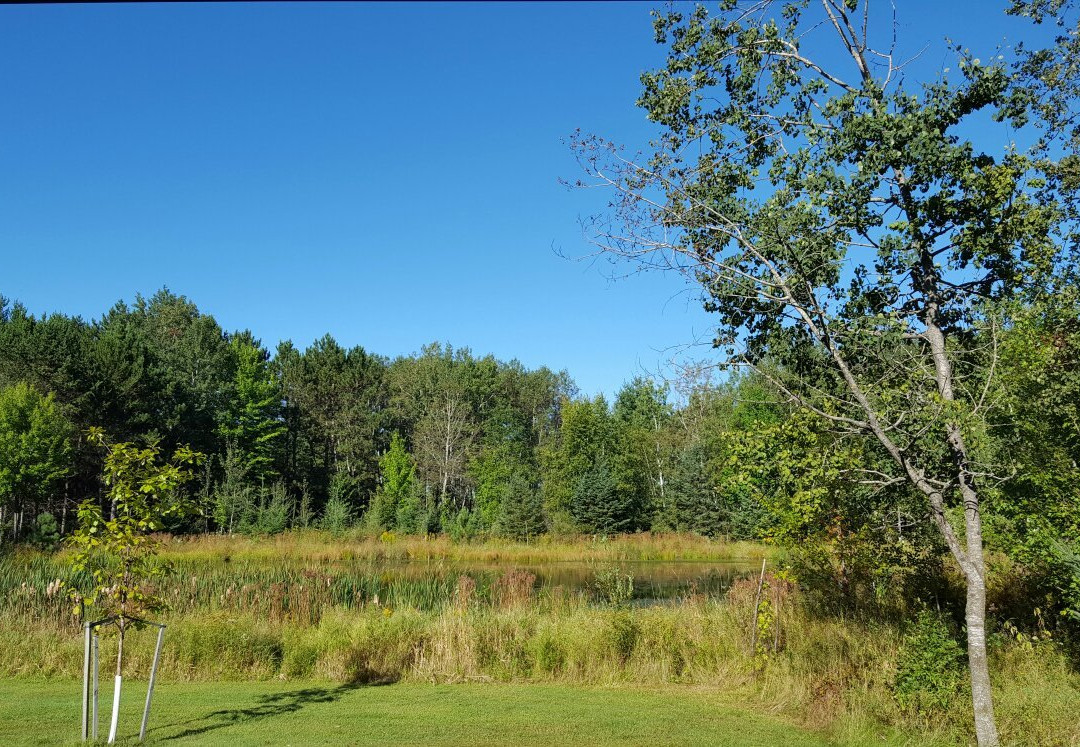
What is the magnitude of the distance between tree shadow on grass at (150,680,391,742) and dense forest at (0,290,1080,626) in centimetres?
269

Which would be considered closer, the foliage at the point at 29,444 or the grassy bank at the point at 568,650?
the grassy bank at the point at 568,650

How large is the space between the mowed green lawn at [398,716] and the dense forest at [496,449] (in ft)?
8.49

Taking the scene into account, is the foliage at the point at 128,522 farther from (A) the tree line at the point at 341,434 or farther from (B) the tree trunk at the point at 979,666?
(A) the tree line at the point at 341,434

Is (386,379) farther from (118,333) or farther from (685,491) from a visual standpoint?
(685,491)

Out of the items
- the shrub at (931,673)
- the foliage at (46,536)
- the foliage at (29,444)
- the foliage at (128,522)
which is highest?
the foliage at (29,444)

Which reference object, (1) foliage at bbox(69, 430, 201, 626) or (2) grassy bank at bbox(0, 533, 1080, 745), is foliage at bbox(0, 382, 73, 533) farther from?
(1) foliage at bbox(69, 430, 201, 626)

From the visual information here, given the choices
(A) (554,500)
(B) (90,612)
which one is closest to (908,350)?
(B) (90,612)

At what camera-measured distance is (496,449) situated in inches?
2132

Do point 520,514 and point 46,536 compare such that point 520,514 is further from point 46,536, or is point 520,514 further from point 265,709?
point 265,709

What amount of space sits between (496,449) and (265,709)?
4563cm

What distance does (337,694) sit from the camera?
9.64 m

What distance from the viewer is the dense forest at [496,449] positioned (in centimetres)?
804

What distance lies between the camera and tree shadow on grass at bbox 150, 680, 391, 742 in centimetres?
756

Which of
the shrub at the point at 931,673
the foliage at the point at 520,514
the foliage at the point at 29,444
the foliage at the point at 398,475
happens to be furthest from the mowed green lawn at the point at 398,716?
the foliage at the point at 398,475
